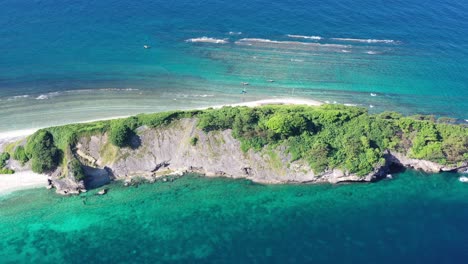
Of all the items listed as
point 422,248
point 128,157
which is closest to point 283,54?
point 128,157

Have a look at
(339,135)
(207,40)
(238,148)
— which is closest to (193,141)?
(238,148)

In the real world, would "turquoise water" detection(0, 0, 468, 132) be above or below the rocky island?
Result: above

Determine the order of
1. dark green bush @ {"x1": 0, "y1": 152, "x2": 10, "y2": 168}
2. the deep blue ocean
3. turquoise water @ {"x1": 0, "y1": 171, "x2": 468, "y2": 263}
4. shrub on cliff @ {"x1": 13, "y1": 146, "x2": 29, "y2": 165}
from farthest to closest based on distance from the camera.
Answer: dark green bush @ {"x1": 0, "y1": 152, "x2": 10, "y2": 168}, shrub on cliff @ {"x1": 13, "y1": 146, "x2": 29, "y2": 165}, the deep blue ocean, turquoise water @ {"x1": 0, "y1": 171, "x2": 468, "y2": 263}

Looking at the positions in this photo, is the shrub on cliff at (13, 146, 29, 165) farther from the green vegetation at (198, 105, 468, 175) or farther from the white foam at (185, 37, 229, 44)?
the white foam at (185, 37, 229, 44)

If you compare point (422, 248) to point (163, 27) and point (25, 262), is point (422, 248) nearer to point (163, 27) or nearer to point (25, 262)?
point (25, 262)

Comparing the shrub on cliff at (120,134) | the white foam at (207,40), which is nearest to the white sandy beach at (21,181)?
the shrub on cliff at (120,134)

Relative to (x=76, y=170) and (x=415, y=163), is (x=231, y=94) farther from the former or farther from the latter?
(x=415, y=163)

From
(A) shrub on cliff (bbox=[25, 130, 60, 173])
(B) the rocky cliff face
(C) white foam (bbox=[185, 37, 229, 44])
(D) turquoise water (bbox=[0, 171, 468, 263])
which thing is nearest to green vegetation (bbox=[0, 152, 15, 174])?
(A) shrub on cliff (bbox=[25, 130, 60, 173])
